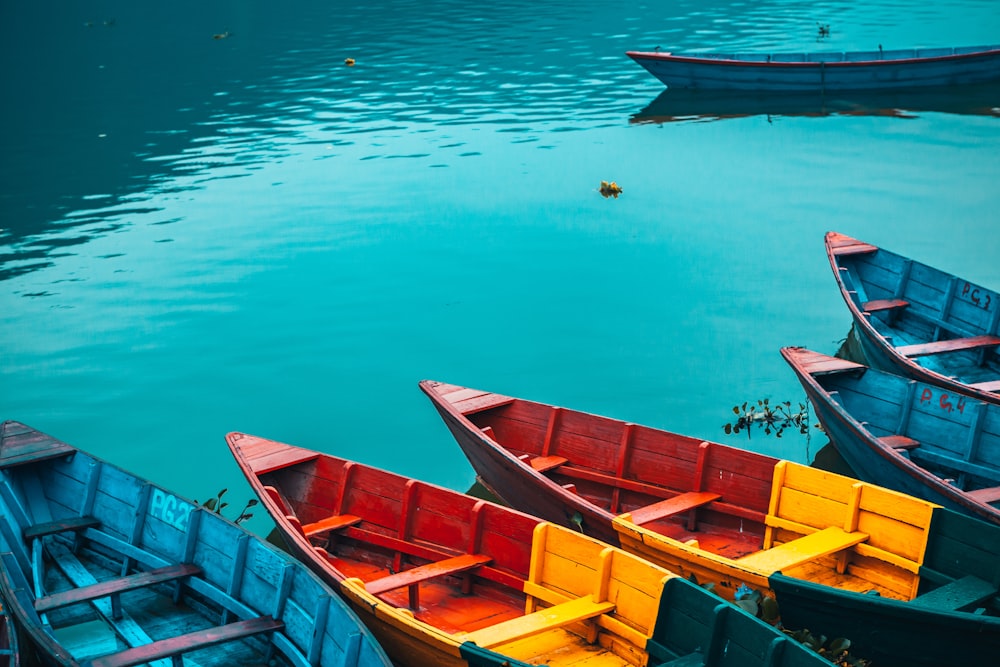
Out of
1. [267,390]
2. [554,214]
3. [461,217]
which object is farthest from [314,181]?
[267,390]

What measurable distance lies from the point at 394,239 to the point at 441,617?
11.5 metres

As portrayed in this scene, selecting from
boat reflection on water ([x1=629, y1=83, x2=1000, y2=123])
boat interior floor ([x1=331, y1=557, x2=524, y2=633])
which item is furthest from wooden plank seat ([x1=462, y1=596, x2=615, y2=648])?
boat reflection on water ([x1=629, y1=83, x2=1000, y2=123])

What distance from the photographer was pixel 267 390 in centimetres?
1305

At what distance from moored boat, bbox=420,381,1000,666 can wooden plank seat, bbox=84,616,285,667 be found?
2631mm

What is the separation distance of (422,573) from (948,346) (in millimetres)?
6454

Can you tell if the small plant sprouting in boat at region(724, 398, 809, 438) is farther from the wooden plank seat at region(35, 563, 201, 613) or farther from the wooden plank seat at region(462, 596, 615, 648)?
the wooden plank seat at region(35, 563, 201, 613)

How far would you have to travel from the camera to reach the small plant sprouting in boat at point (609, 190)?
20.1 m

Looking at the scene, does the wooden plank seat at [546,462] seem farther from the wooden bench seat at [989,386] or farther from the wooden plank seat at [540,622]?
the wooden bench seat at [989,386]

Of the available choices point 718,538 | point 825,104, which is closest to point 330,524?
point 718,538

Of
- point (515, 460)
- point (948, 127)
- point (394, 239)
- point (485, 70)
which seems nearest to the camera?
point (515, 460)

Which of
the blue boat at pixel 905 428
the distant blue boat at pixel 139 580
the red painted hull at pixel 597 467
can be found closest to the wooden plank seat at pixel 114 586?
the distant blue boat at pixel 139 580

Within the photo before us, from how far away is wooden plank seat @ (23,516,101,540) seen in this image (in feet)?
27.1

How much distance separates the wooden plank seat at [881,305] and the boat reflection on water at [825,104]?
15.5m

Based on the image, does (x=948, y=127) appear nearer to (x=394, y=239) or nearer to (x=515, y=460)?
(x=394, y=239)
